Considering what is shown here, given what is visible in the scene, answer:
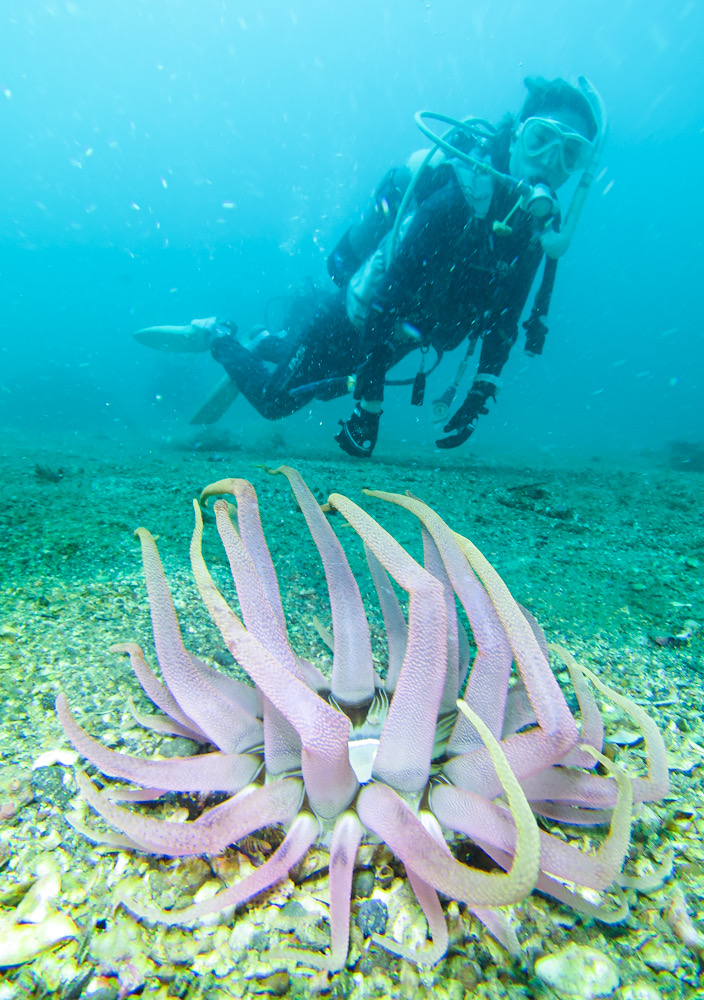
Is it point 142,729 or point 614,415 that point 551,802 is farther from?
point 614,415

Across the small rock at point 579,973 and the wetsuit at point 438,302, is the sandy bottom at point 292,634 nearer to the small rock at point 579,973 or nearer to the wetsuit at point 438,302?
the small rock at point 579,973

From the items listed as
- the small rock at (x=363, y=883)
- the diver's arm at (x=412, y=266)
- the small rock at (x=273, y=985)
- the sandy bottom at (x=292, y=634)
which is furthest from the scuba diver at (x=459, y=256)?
the small rock at (x=273, y=985)

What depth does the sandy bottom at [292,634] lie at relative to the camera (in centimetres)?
63

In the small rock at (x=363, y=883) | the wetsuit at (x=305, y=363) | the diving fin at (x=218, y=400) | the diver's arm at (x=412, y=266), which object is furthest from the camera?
the diving fin at (x=218, y=400)

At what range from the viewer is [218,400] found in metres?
8.20

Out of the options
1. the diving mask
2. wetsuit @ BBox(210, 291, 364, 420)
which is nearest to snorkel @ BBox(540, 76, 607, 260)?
the diving mask

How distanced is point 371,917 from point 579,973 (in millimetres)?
312

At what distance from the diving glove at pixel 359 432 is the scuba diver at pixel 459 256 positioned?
0.01 metres

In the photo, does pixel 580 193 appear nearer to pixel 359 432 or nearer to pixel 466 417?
pixel 466 417

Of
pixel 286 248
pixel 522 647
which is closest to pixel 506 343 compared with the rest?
pixel 522 647

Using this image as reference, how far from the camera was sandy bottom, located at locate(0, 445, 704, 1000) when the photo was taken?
0.63 meters

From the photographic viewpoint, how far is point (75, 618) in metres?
1.42

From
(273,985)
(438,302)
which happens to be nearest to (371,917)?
(273,985)

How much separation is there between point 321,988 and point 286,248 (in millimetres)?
53591
